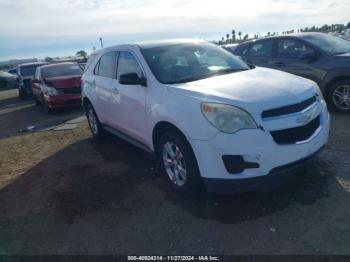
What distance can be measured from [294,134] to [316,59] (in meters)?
4.20

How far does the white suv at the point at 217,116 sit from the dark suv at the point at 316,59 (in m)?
2.75

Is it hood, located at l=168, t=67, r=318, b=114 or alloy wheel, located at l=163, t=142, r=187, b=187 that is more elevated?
hood, located at l=168, t=67, r=318, b=114

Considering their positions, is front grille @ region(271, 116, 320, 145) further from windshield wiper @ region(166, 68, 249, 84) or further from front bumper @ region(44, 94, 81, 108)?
front bumper @ region(44, 94, 81, 108)

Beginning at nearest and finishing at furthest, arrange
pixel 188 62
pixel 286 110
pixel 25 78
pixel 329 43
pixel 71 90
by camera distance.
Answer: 1. pixel 286 110
2. pixel 188 62
3. pixel 329 43
4. pixel 71 90
5. pixel 25 78

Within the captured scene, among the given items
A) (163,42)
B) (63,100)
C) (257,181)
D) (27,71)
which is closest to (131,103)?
(163,42)

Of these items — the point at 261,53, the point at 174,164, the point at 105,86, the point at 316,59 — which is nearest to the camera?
the point at 174,164

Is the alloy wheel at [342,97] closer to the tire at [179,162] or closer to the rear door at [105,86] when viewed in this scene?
the tire at [179,162]

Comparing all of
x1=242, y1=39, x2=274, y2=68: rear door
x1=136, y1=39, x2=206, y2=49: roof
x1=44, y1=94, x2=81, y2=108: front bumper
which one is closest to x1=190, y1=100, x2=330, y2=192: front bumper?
x1=136, y1=39, x2=206, y2=49: roof

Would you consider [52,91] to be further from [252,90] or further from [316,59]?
[252,90]

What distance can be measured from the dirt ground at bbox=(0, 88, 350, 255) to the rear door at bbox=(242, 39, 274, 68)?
302cm

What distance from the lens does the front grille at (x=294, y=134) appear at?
3.27 meters

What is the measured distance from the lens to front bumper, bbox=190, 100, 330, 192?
3219mm

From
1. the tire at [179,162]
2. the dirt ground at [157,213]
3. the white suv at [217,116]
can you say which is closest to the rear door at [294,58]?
the dirt ground at [157,213]

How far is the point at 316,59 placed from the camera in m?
6.91
